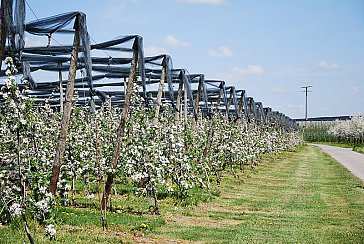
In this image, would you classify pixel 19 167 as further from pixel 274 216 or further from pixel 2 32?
pixel 274 216

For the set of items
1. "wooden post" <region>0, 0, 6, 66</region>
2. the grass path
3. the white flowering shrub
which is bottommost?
the grass path

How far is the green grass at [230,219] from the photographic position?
8570 mm

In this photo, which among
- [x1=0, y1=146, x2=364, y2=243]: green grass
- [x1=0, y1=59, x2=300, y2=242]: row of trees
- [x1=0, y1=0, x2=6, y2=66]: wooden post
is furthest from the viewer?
[x1=0, y1=146, x2=364, y2=243]: green grass

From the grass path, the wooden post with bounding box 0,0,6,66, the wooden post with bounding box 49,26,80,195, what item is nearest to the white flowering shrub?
the wooden post with bounding box 0,0,6,66

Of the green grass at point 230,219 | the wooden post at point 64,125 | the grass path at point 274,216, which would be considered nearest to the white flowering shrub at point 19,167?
the green grass at point 230,219

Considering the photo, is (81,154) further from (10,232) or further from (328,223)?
(328,223)

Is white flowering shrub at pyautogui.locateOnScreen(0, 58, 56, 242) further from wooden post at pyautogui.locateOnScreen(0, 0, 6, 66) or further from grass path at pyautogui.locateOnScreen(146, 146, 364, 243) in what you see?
grass path at pyautogui.locateOnScreen(146, 146, 364, 243)

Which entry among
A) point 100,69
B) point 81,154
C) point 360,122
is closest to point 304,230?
point 81,154

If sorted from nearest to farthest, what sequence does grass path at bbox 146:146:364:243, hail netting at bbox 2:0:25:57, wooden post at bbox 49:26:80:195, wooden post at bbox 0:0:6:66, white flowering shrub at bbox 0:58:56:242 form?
white flowering shrub at bbox 0:58:56:242, wooden post at bbox 0:0:6:66, hail netting at bbox 2:0:25:57, grass path at bbox 146:146:364:243, wooden post at bbox 49:26:80:195

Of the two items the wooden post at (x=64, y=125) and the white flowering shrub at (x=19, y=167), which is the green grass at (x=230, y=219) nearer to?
the wooden post at (x=64, y=125)

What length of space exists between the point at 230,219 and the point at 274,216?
122 cm

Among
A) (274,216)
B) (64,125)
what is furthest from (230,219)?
(64,125)

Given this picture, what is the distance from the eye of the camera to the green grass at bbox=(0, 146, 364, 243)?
337 inches

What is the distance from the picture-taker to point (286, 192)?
1588cm
